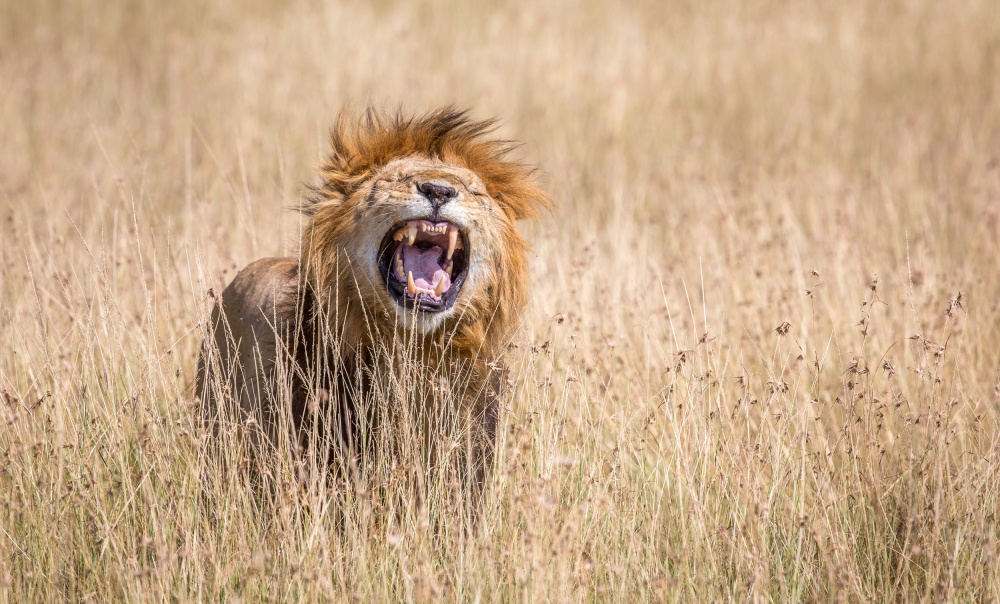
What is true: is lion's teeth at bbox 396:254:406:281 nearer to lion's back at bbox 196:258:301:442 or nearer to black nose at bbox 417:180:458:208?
black nose at bbox 417:180:458:208

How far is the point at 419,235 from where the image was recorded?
3973 millimetres

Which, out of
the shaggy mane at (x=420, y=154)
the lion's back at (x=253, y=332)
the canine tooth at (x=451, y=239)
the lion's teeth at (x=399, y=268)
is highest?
the shaggy mane at (x=420, y=154)

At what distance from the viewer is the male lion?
3852 millimetres

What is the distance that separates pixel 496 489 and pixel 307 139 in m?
6.13

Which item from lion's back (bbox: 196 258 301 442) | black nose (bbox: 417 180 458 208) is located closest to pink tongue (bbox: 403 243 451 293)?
black nose (bbox: 417 180 458 208)

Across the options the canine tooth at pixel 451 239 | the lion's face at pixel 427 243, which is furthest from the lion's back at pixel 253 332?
the canine tooth at pixel 451 239

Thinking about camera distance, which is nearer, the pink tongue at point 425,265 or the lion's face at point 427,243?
the lion's face at point 427,243

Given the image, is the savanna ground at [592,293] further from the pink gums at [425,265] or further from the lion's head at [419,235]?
the pink gums at [425,265]


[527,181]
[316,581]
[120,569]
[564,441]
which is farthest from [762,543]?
[120,569]

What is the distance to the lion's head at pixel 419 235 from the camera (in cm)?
387

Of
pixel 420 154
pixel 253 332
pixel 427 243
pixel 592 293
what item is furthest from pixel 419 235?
pixel 592 293

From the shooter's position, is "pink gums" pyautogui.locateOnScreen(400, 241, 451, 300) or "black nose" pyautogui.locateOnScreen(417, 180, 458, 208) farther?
"pink gums" pyautogui.locateOnScreen(400, 241, 451, 300)

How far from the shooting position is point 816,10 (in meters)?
12.5

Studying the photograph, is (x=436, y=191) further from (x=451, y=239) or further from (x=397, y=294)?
(x=397, y=294)
